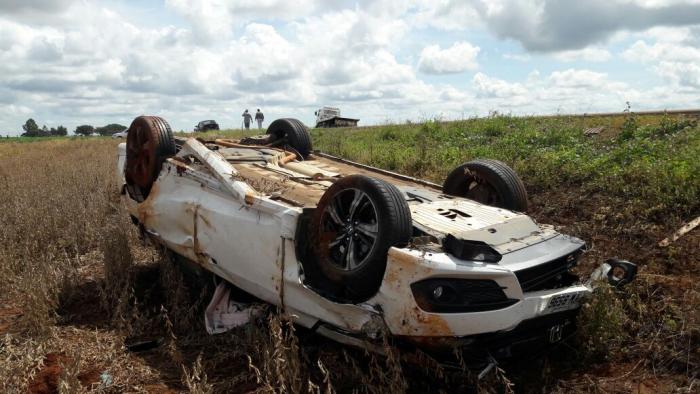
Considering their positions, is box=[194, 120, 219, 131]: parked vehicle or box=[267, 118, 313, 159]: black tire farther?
box=[194, 120, 219, 131]: parked vehicle

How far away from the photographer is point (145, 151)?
17.9 feet

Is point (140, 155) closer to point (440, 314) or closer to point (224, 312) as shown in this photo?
point (224, 312)

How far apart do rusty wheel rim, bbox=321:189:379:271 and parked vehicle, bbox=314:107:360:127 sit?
20830 mm

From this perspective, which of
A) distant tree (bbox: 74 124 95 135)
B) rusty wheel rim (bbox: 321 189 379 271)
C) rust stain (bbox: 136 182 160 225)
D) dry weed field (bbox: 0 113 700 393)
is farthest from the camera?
distant tree (bbox: 74 124 95 135)

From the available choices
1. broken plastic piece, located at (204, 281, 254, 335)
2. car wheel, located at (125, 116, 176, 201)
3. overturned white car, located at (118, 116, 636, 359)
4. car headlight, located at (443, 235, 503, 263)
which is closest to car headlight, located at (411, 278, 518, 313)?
overturned white car, located at (118, 116, 636, 359)

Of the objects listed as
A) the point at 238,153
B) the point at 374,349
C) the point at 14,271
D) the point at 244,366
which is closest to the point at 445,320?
the point at 374,349

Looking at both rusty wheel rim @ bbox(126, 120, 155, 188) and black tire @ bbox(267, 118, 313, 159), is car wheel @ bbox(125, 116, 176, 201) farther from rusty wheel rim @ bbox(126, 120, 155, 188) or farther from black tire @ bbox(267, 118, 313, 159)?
black tire @ bbox(267, 118, 313, 159)

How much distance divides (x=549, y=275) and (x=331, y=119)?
870 inches

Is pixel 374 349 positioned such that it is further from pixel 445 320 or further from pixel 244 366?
pixel 244 366

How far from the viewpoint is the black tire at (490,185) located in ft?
14.8

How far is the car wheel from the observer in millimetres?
5305

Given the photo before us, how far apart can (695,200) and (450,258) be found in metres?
3.54

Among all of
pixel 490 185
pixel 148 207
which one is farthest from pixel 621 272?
pixel 148 207

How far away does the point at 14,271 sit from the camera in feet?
19.2
